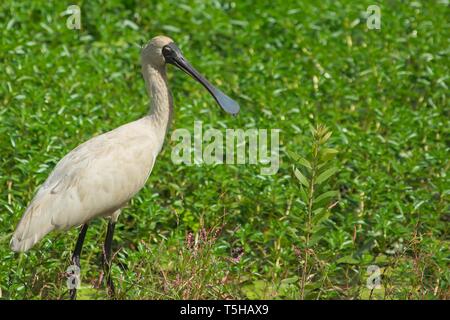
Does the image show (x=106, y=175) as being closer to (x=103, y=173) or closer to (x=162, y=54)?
(x=103, y=173)

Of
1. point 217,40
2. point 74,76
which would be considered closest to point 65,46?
point 74,76

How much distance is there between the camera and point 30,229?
618cm

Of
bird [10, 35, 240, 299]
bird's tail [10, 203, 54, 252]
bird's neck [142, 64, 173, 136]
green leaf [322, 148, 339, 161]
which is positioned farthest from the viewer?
bird's neck [142, 64, 173, 136]

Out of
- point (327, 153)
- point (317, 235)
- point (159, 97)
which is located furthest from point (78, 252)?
point (327, 153)

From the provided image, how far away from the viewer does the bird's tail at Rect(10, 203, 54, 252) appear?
242 inches

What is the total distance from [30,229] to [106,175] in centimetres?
59

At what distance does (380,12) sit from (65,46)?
9.81ft

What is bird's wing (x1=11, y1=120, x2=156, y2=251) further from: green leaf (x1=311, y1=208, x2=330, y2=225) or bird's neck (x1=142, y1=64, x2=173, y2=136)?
green leaf (x1=311, y1=208, x2=330, y2=225)

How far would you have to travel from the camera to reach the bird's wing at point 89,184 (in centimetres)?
623

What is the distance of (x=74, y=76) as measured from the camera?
8.78 m

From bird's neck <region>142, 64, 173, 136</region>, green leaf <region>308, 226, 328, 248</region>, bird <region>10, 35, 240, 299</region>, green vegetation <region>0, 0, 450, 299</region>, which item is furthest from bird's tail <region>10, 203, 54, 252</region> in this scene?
green leaf <region>308, 226, 328, 248</region>

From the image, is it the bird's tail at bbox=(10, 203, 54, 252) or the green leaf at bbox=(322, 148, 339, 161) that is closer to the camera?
the green leaf at bbox=(322, 148, 339, 161)

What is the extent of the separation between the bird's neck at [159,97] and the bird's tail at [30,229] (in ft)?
3.12
